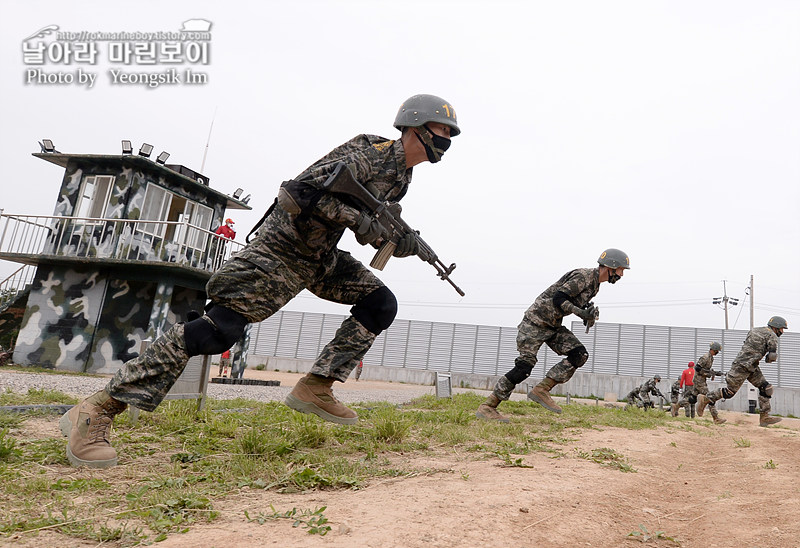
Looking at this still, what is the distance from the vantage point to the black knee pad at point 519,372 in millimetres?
5672

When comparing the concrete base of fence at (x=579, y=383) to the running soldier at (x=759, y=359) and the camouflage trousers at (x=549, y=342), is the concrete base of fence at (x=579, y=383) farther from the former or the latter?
the camouflage trousers at (x=549, y=342)

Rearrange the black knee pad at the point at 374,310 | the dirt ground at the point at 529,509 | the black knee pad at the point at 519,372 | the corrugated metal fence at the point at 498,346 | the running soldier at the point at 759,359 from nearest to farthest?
the dirt ground at the point at 529,509
the black knee pad at the point at 374,310
the black knee pad at the point at 519,372
the running soldier at the point at 759,359
the corrugated metal fence at the point at 498,346

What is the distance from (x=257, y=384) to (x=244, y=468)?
12.0 meters

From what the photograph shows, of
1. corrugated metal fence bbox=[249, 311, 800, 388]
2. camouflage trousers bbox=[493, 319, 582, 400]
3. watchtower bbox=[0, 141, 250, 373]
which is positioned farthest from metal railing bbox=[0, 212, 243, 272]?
corrugated metal fence bbox=[249, 311, 800, 388]

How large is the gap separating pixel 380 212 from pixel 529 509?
179cm

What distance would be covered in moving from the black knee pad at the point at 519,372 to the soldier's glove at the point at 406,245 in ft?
9.32

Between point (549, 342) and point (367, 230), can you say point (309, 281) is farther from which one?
point (549, 342)

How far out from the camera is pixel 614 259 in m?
6.35

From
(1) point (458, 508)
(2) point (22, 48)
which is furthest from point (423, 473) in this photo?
(2) point (22, 48)

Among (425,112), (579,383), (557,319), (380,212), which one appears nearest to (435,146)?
(425,112)

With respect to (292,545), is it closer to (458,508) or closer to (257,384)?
(458,508)

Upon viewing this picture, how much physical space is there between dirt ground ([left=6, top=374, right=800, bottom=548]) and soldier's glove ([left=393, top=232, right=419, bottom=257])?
1.24m

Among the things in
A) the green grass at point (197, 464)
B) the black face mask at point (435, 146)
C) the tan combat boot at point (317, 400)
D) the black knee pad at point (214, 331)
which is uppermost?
the black face mask at point (435, 146)

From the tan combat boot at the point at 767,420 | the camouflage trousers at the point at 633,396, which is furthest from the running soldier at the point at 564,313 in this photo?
the camouflage trousers at the point at 633,396
